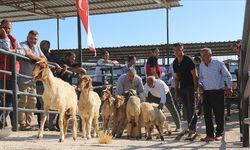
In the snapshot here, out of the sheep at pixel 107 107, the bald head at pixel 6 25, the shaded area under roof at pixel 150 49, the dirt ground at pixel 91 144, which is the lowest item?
the dirt ground at pixel 91 144

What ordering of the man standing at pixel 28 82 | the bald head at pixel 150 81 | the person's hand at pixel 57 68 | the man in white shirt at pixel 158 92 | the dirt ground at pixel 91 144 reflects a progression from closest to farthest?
the dirt ground at pixel 91 144
the man standing at pixel 28 82
the person's hand at pixel 57 68
the man in white shirt at pixel 158 92
the bald head at pixel 150 81

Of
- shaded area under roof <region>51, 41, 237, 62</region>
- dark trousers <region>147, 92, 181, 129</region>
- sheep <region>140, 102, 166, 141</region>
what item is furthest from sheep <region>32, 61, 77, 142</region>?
shaded area under roof <region>51, 41, 237, 62</region>

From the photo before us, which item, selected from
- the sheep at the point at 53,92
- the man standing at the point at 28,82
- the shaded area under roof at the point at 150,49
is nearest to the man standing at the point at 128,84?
the man standing at the point at 28,82

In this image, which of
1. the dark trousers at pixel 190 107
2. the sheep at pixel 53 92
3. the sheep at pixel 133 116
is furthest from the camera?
the dark trousers at pixel 190 107

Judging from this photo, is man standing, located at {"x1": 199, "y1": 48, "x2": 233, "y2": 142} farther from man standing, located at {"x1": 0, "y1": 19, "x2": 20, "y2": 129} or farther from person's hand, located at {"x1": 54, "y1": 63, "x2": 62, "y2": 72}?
man standing, located at {"x1": 0, "y1": 19, "x2": 20, "y2": 129}

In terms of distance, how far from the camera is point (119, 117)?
329 inches

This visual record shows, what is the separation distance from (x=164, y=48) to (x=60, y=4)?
612 cm

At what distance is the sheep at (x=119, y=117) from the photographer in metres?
8.20

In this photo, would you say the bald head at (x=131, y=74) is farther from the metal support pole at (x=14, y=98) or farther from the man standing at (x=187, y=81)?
the metal support pole at (x=14, y=98)

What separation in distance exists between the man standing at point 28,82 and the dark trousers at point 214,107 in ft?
9.78

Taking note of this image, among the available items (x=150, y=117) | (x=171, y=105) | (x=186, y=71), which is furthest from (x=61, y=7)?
(x=150, y=117)

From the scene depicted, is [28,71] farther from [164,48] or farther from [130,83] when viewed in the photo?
[164,48]

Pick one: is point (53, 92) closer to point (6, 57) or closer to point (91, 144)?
point (91, 144)

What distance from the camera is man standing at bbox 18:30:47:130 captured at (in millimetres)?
7500
